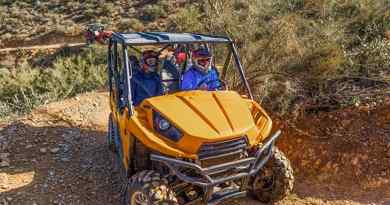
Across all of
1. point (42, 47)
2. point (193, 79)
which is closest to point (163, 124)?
point (193, 79)

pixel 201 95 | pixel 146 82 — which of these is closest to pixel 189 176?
pixel 201 95

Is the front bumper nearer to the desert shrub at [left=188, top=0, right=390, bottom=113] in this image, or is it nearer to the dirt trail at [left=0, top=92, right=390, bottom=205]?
the dirt trail at [left=0, top=92, right=390, bottom=205]

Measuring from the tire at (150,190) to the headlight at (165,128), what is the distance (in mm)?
343

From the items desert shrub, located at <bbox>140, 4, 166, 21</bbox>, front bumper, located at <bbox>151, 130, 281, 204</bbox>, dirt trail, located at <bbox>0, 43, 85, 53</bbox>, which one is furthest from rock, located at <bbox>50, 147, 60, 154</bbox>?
desert shrub, located at <bbox>140, 4, 166, 21</bbox>

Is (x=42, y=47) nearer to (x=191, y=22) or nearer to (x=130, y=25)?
(x=130, y=25)

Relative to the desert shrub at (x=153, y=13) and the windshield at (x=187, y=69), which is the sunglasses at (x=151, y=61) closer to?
the windshield at (x=187, y=69)

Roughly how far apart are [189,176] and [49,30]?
20.2m

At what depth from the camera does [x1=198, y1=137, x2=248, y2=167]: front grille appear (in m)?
3.69

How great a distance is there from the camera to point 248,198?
4.77 metres

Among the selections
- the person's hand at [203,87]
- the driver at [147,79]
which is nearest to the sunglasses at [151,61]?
the driver at [147,79]

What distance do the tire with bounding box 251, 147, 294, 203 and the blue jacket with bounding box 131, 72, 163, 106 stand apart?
1.36 meters

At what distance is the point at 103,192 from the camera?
4.98m

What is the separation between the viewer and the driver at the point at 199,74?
480 centimetres

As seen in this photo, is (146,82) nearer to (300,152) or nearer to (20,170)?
(20,170)
